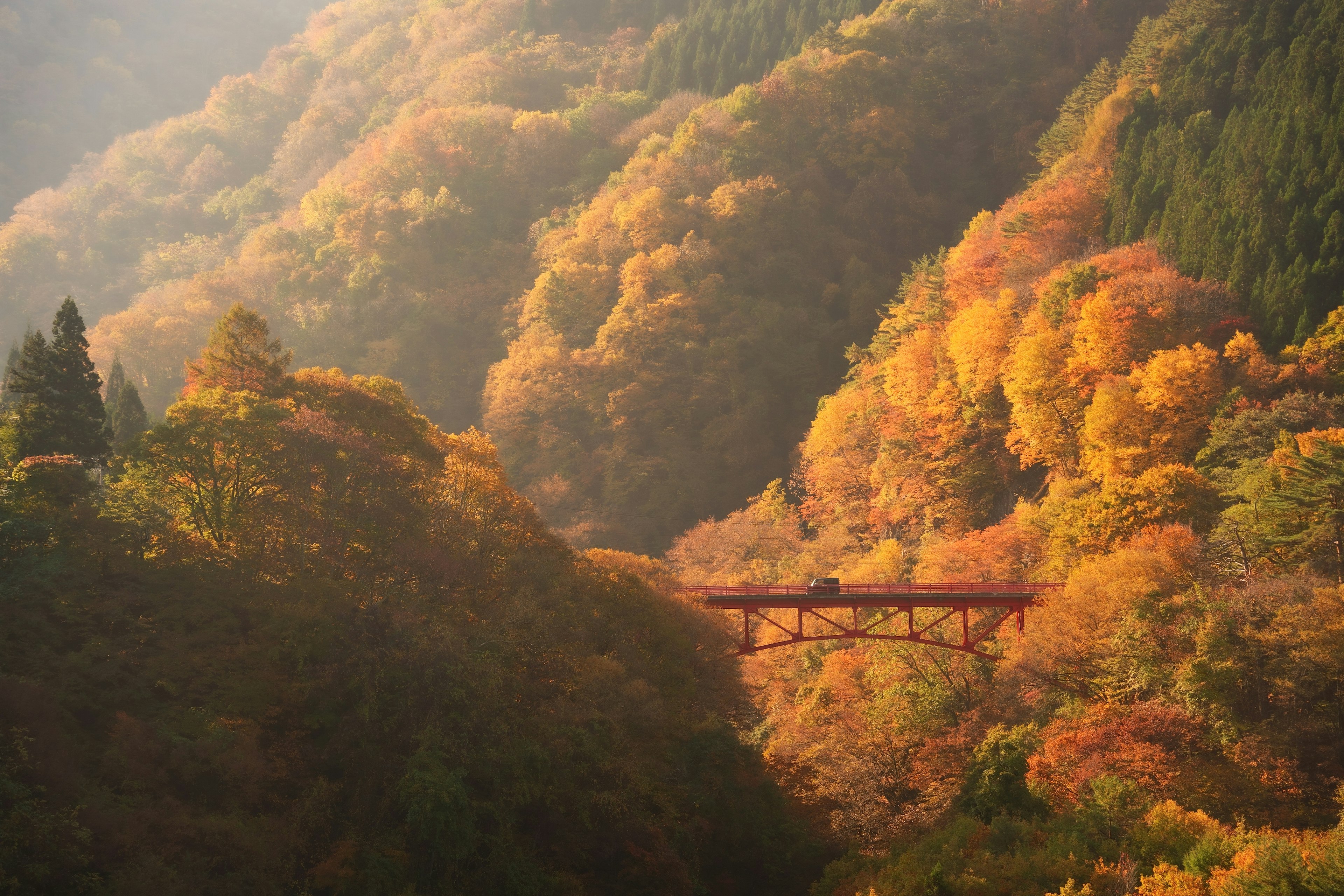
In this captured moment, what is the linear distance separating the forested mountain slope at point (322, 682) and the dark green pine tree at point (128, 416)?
69.0 feet

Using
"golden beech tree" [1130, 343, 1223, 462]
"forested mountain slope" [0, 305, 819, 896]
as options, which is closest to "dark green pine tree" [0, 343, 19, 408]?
"forested mountain slope" [0, 305, 819, 896]

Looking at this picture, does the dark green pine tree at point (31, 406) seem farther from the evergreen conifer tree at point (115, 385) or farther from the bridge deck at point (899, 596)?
the evergreen conifer tree at point (115, 385)

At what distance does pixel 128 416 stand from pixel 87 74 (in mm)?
141074

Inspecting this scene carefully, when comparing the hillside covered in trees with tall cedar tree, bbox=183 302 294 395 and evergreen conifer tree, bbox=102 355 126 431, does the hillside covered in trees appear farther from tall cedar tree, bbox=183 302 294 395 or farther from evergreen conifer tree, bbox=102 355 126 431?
tall cedar tree, bbox=183 302 294 395

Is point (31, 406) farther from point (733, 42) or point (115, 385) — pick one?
point (733, 42)

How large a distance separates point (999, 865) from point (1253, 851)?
7.87 m

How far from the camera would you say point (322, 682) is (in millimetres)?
36969

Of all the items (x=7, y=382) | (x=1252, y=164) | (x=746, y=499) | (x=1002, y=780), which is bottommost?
(x=1002, y=780)

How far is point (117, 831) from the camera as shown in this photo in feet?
98.4

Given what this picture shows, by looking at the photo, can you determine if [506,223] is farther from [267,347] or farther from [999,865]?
[999,865]

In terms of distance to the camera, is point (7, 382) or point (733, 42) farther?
point (733, 42)

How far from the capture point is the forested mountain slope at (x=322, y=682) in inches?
1256

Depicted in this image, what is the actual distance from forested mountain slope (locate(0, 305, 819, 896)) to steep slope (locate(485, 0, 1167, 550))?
4420 centimetres

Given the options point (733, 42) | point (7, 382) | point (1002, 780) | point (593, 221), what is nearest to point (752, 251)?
point (593, 221)
